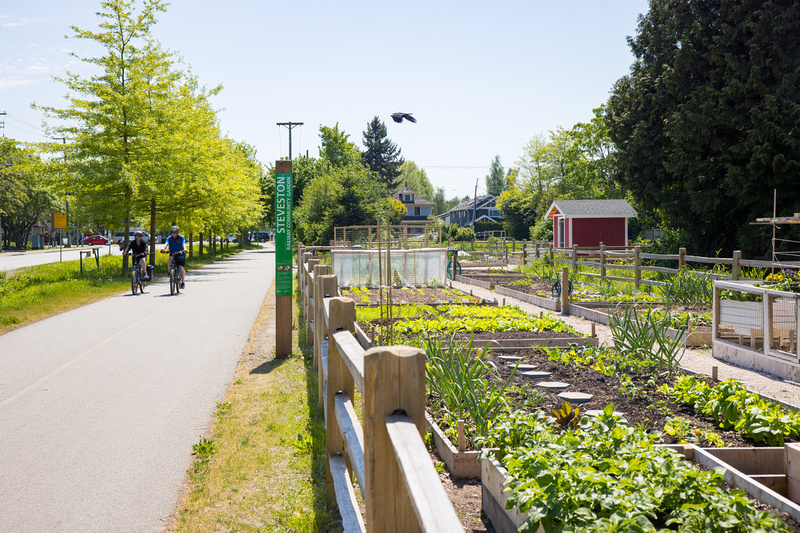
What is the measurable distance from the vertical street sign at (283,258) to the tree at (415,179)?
4596 inches

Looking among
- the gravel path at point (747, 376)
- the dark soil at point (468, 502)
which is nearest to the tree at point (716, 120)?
the gravel path at point (747, 376)

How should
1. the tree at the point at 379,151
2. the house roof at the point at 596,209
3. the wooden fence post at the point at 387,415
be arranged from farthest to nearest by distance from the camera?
the tree at the point at 379,151, the house roof at the point at 596,209, the wooden fence post at the point at 387,415

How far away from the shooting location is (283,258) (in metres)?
9.77

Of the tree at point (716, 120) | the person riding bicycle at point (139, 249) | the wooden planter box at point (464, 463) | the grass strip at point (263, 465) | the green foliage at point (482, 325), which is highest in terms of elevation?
the tree at point (716, 120)

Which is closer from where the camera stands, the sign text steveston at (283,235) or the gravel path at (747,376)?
the gravel path at (747,376)

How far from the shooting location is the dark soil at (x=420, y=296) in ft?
50.6

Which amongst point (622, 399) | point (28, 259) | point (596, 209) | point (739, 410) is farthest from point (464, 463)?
point (28, 259)

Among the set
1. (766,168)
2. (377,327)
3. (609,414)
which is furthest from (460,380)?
(766,168)

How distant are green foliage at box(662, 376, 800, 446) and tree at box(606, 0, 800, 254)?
17702 mm

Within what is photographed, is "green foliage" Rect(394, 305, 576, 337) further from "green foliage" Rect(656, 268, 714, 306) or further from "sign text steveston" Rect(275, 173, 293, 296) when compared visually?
"green foliage" Rect(656, 268, 714, 306)

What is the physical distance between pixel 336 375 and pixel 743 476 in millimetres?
2543

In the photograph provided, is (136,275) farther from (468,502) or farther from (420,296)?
(468,502)

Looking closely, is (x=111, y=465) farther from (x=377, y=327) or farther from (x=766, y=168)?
(x=766, y=168)

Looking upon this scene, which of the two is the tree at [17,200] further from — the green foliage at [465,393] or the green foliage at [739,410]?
the green foliage at [739,410]
